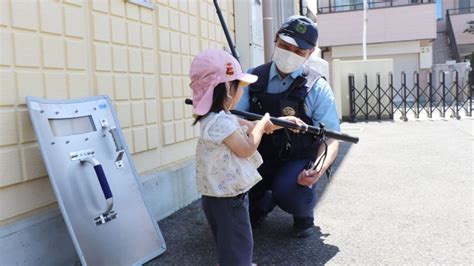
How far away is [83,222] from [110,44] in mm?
1230

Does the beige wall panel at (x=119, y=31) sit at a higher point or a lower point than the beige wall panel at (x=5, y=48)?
higher

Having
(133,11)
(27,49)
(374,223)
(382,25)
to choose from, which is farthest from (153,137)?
(382,25)

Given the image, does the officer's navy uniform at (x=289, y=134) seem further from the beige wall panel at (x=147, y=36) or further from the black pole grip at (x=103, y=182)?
the black pole grip at (x=103, y=182)

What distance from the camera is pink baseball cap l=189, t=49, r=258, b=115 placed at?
2.14 metres

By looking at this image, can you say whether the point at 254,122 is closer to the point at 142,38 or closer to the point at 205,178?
the point at 205,178

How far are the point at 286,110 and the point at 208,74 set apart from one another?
0.99 m

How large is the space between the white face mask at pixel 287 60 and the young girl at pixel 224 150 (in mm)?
764

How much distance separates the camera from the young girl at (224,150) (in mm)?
2139

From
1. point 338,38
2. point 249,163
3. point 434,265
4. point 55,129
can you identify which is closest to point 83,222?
point 55,129

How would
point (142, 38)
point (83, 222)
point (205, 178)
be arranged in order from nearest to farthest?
point (205, 178) < point (83, 222) < point (142, 38)

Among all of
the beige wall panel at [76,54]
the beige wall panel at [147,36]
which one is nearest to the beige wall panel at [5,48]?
the beige wall panel at [76,54]

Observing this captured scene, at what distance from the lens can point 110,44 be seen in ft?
9.88

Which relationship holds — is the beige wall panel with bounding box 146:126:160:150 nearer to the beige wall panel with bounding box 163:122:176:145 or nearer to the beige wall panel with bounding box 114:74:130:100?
the beige wall panel with bounding box 163:122:176:145

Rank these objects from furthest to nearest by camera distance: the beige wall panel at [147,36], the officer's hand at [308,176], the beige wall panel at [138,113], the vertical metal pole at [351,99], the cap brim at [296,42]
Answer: the vertical metal pole at [351,99] → the beige wall panel at [147,36] → the beige wall panel at [138,113] → the cap brim at [296,42] → the officer's hand at [308,176]
